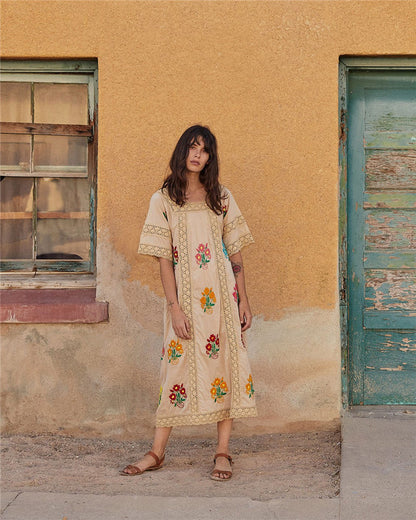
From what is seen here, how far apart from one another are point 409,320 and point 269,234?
3.48 feet

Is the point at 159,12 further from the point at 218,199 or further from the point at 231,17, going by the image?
the point at 218,199

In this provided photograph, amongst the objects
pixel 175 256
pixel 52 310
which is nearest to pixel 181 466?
pixel 175 256

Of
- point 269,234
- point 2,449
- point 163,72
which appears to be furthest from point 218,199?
point 2,449

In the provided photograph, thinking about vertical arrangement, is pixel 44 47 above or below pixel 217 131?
above

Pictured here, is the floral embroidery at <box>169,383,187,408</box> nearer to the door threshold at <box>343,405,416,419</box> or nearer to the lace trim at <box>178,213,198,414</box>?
the lace trim at <box>178,213,198,414</box>

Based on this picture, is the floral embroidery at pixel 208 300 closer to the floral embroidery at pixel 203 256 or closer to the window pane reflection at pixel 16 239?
the floral embroidery at pixel 203 256

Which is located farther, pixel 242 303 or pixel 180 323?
pixel 242 303

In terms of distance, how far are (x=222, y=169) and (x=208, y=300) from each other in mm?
1165

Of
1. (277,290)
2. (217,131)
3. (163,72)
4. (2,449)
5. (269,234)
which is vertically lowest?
(2,449)

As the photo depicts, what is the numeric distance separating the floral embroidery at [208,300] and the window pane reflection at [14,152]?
1814mm

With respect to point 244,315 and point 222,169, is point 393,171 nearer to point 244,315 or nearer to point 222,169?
point 222,169

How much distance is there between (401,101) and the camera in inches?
187

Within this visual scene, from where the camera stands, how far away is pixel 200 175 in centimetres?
388

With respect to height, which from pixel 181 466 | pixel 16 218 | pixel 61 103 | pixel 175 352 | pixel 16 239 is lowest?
pixel 181 466
